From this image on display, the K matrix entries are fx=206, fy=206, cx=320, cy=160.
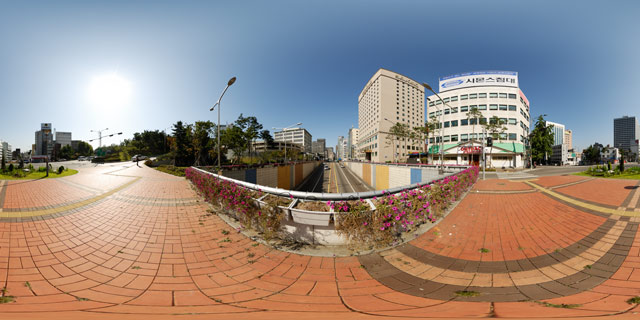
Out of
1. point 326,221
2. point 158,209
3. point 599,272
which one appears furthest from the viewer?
point 158,209

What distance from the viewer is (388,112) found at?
72125 millimetres

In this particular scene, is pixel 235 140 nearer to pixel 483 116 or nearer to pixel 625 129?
pixel 483 116

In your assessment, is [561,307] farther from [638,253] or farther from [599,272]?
[638,253]

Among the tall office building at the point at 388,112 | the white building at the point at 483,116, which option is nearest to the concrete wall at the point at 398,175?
the white building at the point at 483,116

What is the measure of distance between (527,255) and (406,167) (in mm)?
12371

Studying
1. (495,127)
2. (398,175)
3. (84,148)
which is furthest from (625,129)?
(84,148)

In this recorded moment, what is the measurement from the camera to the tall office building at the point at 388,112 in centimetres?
6806

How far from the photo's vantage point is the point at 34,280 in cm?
287

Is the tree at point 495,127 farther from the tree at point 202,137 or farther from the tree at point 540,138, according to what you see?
the tree at point 202,137

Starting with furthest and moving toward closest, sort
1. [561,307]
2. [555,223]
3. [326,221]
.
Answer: [555,223] < [326,221] < [561,307]

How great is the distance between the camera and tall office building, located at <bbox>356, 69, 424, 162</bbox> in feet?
223

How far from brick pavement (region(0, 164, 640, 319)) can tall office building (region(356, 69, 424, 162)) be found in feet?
203

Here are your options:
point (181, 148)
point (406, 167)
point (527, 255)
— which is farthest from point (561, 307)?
A: point (181, 148)

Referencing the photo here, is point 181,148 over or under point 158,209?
over
